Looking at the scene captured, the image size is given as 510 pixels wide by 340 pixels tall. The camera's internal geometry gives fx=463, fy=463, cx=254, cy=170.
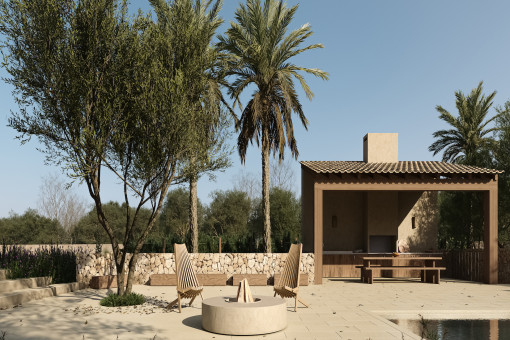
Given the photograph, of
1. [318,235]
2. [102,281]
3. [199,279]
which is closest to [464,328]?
[318,235]

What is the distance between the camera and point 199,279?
46.8 feet

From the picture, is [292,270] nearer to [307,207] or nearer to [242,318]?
[242,318]

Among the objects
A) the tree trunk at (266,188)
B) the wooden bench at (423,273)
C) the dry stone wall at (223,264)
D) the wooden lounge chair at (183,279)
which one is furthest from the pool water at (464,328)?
the tree trunk at (266,188)

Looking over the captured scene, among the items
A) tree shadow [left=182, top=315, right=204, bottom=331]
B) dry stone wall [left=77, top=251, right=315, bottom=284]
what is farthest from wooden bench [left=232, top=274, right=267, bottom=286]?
tree shadow [left=182, top=315, right=204, bottom=331]

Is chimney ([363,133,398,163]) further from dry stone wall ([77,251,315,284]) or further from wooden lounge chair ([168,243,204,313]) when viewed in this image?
wooden lounge chair ([168,243,204,313])

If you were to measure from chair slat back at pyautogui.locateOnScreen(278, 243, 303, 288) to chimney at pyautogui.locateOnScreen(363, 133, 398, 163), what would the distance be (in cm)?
1015

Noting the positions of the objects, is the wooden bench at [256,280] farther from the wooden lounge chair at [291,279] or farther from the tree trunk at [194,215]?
the wooden lounge chair at [291,279]

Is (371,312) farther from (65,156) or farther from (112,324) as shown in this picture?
(65,156)

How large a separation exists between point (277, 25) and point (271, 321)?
502 inches

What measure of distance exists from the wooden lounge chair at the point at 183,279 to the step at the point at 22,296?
3543 millimetres

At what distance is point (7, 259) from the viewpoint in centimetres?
1299

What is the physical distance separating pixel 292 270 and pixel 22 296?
6055mm

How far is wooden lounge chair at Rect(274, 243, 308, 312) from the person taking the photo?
9.31 metres

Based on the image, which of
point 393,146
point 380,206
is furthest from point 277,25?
point 380,206
